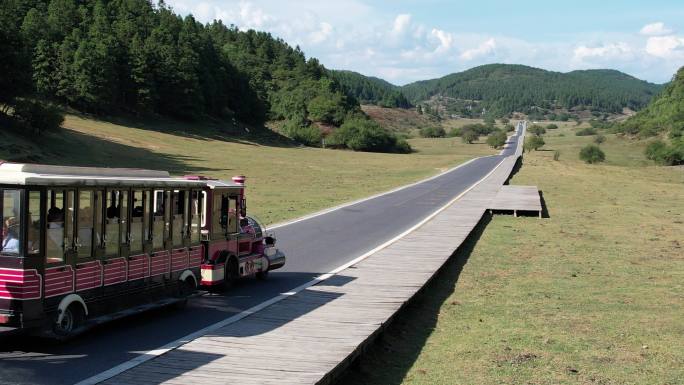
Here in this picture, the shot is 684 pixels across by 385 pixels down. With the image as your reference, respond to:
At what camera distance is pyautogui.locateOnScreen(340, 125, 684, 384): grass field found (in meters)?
11.9

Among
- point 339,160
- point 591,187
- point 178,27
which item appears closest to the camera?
point 591,187

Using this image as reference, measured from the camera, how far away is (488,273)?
21406mm

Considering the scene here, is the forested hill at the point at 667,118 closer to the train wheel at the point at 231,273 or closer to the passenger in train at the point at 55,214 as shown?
the train wheel at the point at 231,273

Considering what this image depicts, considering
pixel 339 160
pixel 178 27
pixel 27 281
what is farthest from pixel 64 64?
pixel 27 281

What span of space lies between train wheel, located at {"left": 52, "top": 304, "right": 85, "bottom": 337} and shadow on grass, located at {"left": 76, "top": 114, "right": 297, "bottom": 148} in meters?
80.5

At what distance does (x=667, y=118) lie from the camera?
157 m

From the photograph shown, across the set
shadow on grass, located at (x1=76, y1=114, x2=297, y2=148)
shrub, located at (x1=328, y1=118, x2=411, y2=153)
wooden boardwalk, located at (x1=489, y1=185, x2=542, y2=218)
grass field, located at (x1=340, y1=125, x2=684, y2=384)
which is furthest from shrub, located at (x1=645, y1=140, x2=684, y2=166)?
grass field, located at (x1=340, y1=125, x2=684, y2=384)

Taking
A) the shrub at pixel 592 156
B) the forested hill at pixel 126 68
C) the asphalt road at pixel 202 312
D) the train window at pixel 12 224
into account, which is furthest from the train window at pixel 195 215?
the shrub at pixel 592 156

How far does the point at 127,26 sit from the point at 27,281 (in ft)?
344

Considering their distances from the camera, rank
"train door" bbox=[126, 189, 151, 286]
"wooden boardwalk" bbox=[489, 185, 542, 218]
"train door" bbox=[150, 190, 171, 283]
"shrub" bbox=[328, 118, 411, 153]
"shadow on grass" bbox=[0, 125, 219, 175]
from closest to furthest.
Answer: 1. "train door" bbox=[126, 189, 151, 286]
2. "train door" bbox=[150, 190, 171, 283]
3. "wooden boardwalk" bbox=[489, 185, 542, 218]
4. "shadow on grass" bbox=[0, 125, 219, 175]
5. "shrub" bbox=[328, 118, 411, 153]

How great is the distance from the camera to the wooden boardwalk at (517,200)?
38.1 meters

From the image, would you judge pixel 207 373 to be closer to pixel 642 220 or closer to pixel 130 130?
pixel 642 220

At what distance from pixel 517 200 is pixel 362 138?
87587 millimetres

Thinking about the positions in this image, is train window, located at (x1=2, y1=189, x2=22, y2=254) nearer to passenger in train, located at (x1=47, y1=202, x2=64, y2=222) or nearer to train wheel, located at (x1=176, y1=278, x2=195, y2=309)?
passenger in train, located at (x1=47, y1=202, x2=64, y2=222)
